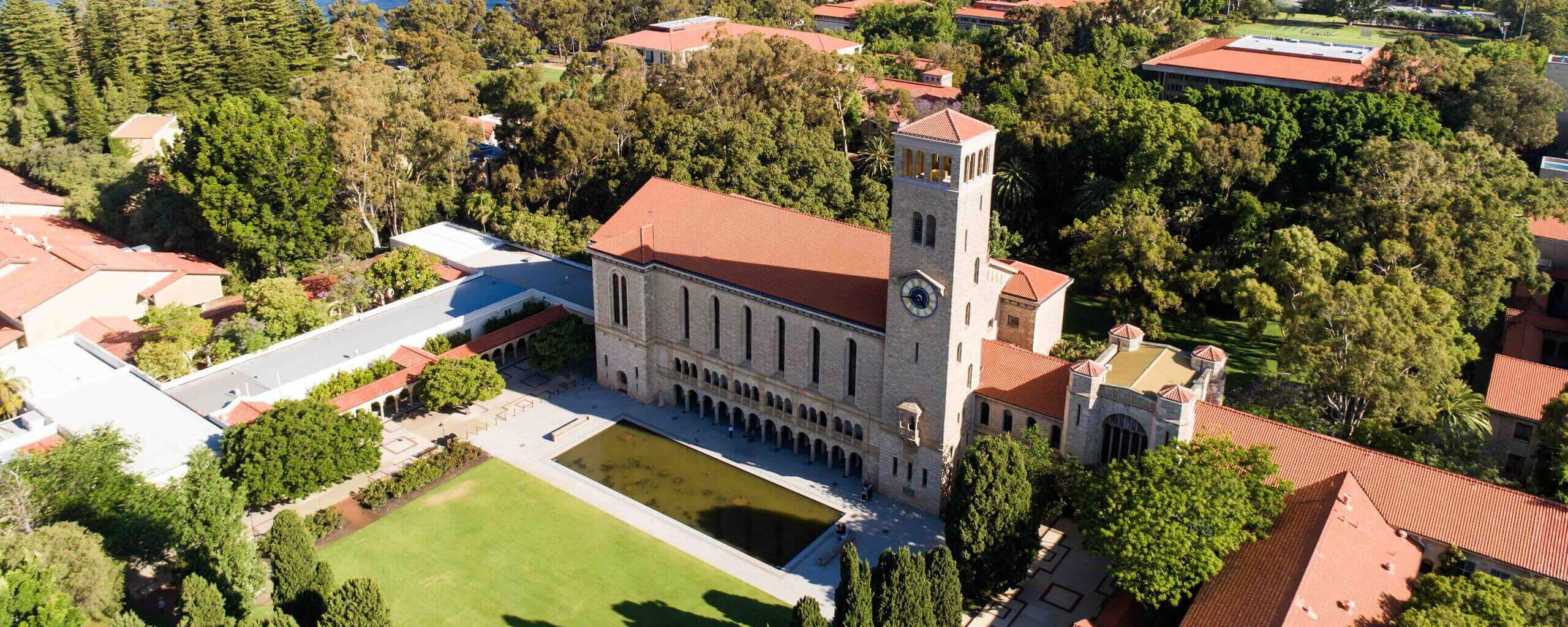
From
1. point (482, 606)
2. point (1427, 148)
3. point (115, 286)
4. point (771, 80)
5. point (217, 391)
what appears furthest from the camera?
point (771, 80)

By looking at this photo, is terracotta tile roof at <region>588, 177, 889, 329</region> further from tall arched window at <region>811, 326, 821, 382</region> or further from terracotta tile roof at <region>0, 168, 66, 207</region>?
terracotta tile roof at <region>0, 168, 66, 207</region>

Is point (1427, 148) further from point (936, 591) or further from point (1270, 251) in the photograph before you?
point (936, 591)

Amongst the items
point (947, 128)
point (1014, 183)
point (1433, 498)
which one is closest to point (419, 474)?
point (947, 128)

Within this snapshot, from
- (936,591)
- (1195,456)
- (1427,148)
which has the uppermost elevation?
(1427,148)

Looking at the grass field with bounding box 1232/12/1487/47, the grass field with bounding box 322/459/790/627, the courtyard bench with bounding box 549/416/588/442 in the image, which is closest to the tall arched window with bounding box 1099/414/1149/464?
the grass field with bounding box 322/459/790/627

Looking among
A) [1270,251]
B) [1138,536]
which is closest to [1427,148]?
[1270,251]

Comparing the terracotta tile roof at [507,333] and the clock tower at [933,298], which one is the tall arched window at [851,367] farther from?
the terracotta tile roof at [507,333]

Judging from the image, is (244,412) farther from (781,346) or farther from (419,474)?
(781,346)
